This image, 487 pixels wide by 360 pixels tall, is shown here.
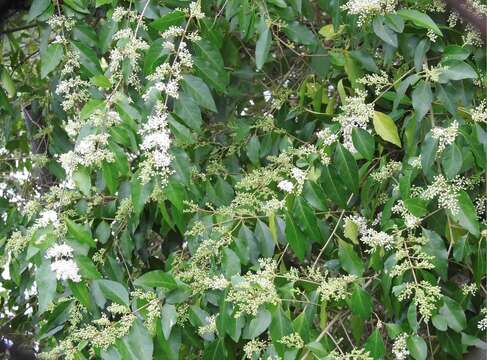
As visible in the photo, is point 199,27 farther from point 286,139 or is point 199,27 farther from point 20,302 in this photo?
point 20,302

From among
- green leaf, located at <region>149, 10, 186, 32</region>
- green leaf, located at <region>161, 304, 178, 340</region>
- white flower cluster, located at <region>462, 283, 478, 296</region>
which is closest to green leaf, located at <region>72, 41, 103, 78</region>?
green leaf, located at <region>149, 10, 186, 32</region>

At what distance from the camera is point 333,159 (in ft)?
4.45

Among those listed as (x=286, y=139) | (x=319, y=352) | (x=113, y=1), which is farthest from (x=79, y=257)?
(x=286, y=139)

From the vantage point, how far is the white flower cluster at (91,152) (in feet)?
4.04

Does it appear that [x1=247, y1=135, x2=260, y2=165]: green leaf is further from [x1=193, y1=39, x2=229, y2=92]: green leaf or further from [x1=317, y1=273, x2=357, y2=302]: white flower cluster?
[x1=317, y1=273, x2=357, y2=302]: white flower cluster

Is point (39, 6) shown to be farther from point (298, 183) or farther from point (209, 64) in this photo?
point (298, 183)

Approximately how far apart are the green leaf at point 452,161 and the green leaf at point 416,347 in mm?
290

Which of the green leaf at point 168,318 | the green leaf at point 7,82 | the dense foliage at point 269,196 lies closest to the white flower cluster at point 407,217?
the dense foliage at point 269,196

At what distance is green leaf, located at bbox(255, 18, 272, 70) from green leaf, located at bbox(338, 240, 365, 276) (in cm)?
41

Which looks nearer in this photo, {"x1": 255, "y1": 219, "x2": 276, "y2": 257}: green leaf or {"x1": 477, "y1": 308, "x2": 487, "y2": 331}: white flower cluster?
{"x1": 477, "y1": 308, "x2": 487, "y2": 331}: white flower cluster

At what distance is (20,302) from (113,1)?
115 centimetres

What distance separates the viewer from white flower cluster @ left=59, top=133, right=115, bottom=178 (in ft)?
4.04

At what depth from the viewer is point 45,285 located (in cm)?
126

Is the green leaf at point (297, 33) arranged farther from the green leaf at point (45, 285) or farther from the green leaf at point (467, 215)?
the green leaf at point (45, 285)
